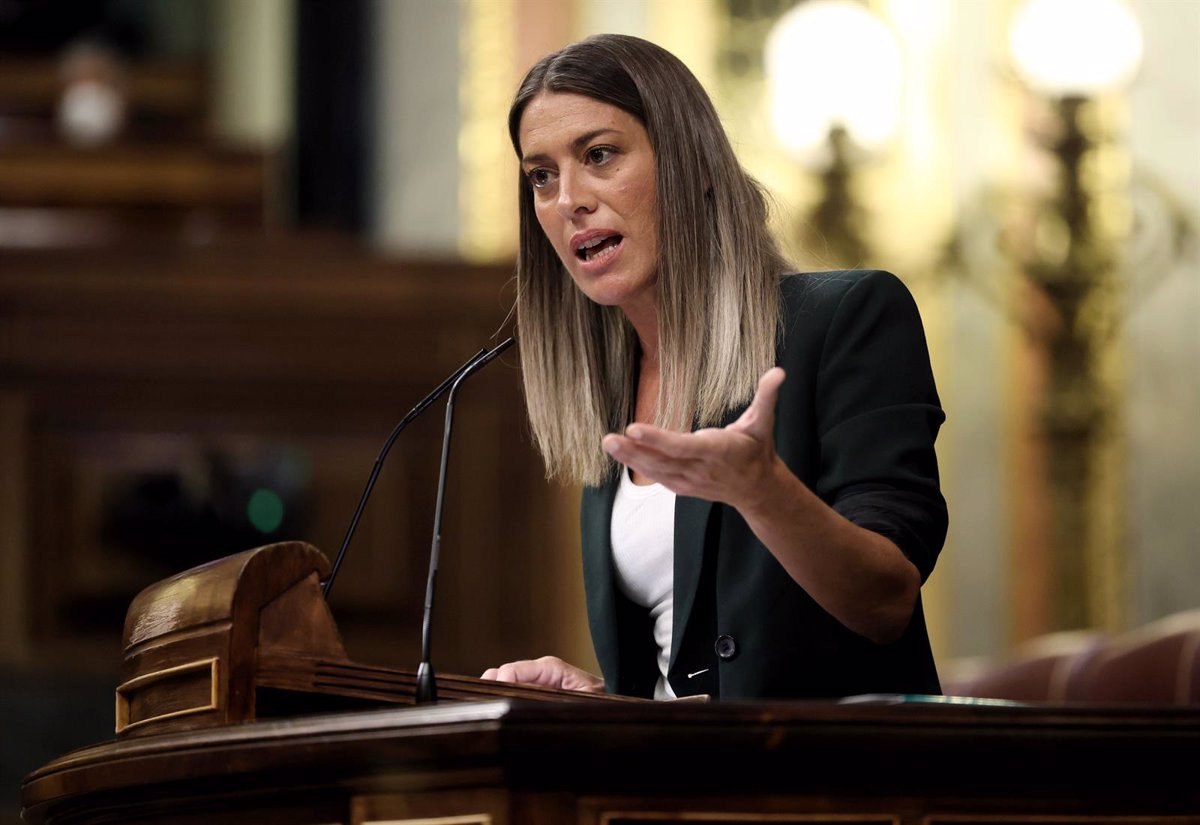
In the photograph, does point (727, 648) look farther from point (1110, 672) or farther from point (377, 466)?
point (1110, 672)

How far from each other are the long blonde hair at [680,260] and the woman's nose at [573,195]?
7cm

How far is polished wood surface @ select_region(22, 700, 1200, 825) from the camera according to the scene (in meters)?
1.32

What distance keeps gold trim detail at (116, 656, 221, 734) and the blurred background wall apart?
3.54m

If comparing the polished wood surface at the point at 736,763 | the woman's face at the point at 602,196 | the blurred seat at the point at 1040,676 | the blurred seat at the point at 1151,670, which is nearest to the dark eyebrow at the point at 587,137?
the woman's face at the point at 602,196

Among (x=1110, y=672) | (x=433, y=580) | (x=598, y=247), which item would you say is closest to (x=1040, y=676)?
(x=1110, y=672)

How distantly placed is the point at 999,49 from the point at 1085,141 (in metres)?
0.56

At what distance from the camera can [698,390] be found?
6.29ft

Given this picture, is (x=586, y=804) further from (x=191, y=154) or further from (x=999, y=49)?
(x=191, y=154)

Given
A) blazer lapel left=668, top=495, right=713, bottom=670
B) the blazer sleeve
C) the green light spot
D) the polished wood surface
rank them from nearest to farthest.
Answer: the polished wood surface
the blazer sleeve
blazer lapel left=668, top=495, right=713, bottom=670
the green light spot

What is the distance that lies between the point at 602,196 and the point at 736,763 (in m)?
0.79

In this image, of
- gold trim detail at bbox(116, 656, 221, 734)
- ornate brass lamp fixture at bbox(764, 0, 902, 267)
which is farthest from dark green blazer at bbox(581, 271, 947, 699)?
ornate brass lamp fixture at bbox(764, 0, 902, 267)

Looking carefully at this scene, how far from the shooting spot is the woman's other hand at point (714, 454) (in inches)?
55.5

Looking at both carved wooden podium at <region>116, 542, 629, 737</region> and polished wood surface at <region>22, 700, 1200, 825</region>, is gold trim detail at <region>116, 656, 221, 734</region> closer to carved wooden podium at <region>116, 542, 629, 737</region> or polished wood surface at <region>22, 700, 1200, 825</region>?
carved wooden podium at <region>116, 542, 629, 737</region>

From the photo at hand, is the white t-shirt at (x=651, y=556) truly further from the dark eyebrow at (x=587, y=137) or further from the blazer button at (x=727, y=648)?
the dark eyebrow at (x=587, y=137)
